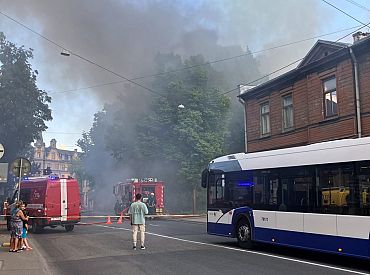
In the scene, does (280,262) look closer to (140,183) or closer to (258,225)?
(258,225)

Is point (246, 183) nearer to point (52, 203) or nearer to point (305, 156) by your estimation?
point (305, 156)

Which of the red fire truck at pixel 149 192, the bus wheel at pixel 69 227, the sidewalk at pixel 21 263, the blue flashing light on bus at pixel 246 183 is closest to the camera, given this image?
the sidewalk at pixel 21 263

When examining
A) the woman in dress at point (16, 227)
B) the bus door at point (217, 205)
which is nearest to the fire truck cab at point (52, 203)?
the woman in dress at point (16, 227)

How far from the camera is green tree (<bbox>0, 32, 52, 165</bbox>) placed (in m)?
31.3

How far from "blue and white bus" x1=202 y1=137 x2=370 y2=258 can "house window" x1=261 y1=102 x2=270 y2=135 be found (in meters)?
10.1

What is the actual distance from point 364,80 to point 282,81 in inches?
198

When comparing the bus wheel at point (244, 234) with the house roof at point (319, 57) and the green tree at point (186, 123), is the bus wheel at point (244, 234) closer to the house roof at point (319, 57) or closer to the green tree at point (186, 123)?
the house roof at point (319, 57)

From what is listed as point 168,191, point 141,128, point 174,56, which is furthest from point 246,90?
point 168,191

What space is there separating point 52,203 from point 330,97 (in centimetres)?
1173

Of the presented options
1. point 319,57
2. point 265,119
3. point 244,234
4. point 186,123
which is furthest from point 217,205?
point 186,123

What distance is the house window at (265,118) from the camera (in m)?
22.3

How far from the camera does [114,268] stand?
8.17 meters

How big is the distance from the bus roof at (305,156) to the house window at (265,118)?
10.2 metres

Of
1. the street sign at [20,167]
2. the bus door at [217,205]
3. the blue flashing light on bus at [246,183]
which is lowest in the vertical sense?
the bus door at [217,205]
